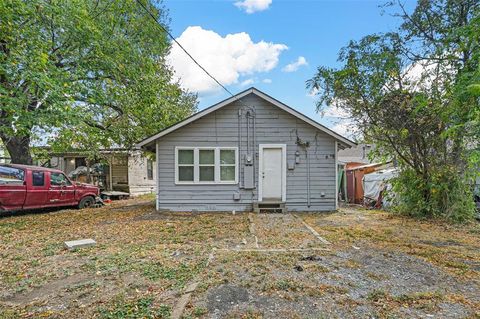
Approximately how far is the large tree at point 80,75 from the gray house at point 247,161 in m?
2.86

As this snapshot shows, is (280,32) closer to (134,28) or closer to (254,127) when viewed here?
(254,127)

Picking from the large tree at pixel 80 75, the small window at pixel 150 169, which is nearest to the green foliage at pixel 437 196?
the large tree at pixel 80 75

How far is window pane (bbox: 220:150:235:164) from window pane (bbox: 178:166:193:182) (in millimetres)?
1187

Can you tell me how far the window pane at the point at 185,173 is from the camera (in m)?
10.4

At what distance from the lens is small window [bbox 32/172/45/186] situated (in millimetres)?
9540

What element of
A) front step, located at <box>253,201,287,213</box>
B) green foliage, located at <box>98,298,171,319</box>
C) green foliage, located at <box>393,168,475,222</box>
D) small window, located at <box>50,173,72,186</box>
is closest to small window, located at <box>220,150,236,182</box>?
front step, located at <box>253,201,287,213</box>

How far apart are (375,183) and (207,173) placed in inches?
315

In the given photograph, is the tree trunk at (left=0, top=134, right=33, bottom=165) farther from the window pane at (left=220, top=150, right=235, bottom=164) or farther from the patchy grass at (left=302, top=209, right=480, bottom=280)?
the patchy grass at (left=302, top=209, right=480, bottom=280)

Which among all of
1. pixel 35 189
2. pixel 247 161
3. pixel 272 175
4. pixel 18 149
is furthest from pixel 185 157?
pixel 18 149

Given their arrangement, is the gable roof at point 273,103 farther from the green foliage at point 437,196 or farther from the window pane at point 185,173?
the green foliage at point 437,196

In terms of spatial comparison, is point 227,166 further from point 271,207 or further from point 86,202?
point 86,202

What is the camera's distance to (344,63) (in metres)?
9.80

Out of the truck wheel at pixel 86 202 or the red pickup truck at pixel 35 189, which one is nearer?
the red pickup truck at pixel 35 189

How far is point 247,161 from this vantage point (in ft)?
33.9
